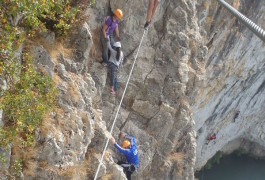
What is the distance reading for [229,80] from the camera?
19.9m

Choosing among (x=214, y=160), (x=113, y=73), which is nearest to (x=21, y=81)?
(x=113, y=73)

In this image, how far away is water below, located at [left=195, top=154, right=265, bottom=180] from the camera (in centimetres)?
2867

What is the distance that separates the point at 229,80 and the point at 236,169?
46.6 feet

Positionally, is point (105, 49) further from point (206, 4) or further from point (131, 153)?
point (206, 4)

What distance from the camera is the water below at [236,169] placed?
2867 centimetres

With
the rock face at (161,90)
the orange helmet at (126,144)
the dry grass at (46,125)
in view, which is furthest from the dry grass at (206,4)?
the dry grass at (46,125)

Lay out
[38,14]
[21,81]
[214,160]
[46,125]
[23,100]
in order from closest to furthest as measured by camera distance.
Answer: [23,100] < [21,81] < [38,14] < [46,125] < [214,160]

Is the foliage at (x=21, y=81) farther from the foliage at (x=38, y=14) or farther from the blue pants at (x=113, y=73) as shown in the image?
the blue pants at (x=113, y=73)

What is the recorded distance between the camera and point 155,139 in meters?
10.9

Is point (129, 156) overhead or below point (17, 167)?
below

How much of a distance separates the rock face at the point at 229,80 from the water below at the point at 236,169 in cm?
325

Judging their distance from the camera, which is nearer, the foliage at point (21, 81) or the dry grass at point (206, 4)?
the foliage at point (21, 81)

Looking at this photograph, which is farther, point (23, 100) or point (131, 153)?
point (131, 153)

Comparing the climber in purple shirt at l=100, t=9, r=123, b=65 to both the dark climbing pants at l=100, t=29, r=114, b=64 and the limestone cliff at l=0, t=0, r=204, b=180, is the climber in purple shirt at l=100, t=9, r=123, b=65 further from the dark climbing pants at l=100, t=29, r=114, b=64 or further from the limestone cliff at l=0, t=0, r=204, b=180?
the limestone cliff at l=0, t=0, r=204, b=180
